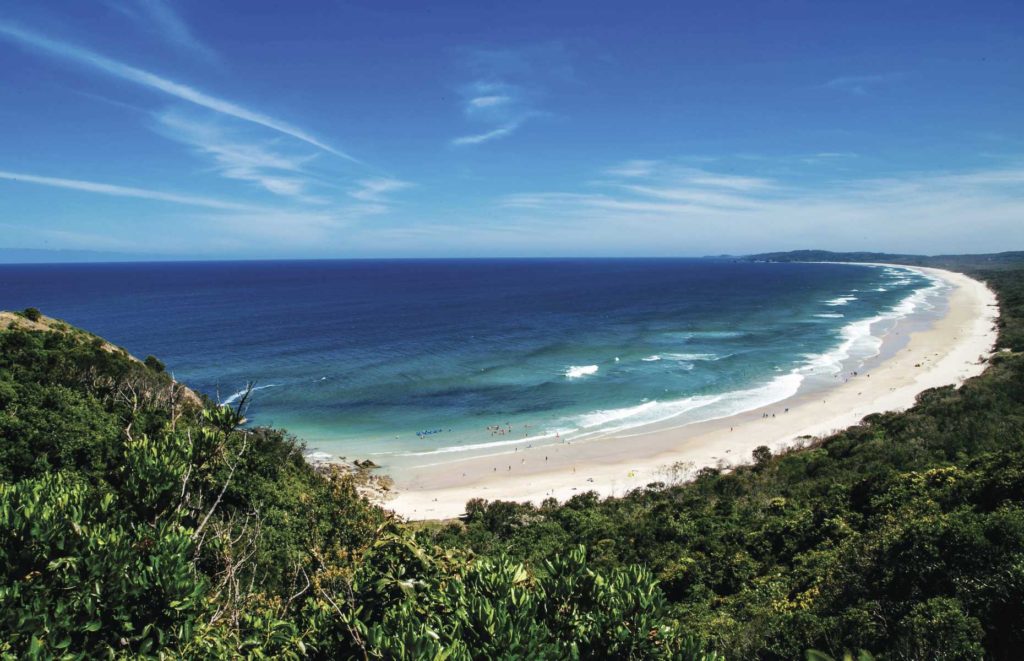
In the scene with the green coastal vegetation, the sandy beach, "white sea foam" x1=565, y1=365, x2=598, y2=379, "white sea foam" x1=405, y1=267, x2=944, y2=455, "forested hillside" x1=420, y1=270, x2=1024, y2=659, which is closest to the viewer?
the green coastal vegetation

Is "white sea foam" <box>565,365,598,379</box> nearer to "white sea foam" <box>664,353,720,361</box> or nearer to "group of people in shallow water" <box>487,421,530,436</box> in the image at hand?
"white sea foam" <box>664,353,720,361</box>

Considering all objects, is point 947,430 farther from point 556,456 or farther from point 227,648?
point 227,648

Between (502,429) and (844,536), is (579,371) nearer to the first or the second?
(502,429)

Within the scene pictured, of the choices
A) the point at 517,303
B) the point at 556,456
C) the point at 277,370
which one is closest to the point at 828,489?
the point at 556,456

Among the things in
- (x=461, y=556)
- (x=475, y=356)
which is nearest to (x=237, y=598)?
(x=461, y=556)

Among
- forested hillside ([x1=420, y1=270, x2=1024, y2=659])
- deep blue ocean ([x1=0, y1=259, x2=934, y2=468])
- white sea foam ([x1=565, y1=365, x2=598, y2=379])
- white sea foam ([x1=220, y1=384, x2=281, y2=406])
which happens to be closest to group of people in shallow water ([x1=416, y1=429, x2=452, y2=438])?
deep blue ocean ([x1=0, y1=259, x2=934, y2=468])

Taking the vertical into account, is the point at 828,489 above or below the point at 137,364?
below
